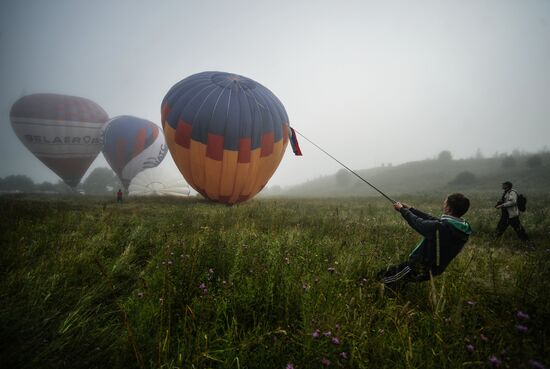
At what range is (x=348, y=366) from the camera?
5.24 feet

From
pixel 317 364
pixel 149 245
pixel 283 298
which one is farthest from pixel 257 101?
pixel 317 364

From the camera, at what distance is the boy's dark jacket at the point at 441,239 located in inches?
112

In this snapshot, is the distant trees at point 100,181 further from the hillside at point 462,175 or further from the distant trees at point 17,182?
the hillside at point 462,175

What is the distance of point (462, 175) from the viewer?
50844mm

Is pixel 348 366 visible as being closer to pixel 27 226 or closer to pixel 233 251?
pixel 233 251

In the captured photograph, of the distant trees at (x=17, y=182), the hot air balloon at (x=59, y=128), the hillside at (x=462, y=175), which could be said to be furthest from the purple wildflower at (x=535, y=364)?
the distant trees at (x=17, y=182)

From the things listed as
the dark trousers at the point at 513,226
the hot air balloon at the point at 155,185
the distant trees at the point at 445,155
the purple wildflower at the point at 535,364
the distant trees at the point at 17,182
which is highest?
the distant trees at the point at 445,155

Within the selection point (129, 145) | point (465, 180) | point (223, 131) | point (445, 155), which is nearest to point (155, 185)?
point (129, 145)

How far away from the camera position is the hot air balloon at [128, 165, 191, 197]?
25391 mm

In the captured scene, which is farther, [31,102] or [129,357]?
[31,102]

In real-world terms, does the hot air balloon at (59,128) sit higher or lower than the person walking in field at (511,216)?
higher

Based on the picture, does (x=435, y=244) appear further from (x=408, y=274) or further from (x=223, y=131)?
(x=223, y=131)

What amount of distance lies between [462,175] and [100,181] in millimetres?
105227

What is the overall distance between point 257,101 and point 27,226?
363 inches
